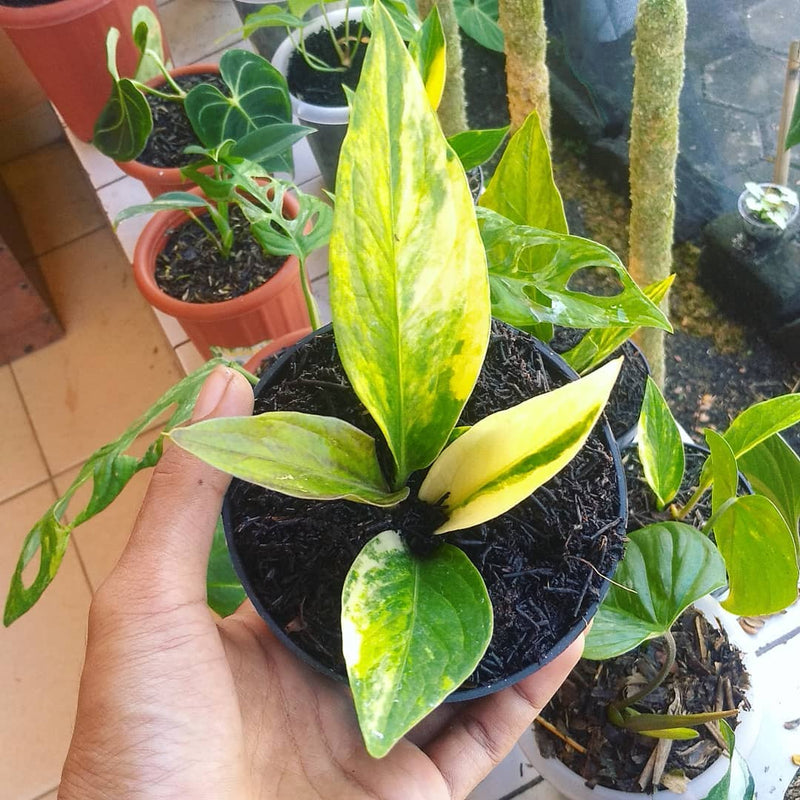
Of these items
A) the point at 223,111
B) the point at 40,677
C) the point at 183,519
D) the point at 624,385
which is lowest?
the point at 40,677

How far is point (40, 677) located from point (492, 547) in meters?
1.11

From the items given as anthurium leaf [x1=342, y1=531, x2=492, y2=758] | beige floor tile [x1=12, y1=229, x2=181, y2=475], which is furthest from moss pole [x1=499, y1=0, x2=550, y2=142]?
beige floor tile [x1=12, y1=229, x2=181, y2=475]

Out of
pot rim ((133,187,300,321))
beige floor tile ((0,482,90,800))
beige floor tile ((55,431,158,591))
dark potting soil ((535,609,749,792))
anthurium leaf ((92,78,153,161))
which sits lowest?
beige floor tile ((0,482,90,800))

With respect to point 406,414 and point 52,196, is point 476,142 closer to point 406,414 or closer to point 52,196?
point 406,414

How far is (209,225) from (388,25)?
0.87m

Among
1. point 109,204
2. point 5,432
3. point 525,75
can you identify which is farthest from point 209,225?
point 5,432

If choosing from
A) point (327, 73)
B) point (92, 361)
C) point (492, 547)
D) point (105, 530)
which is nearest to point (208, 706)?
point (492, 547)

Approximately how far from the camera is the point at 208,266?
119cm

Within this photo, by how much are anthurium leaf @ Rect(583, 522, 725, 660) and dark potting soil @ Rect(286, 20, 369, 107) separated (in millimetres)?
931

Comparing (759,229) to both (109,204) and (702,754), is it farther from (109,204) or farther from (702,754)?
(109,204)

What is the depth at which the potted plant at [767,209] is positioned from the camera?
1.16m

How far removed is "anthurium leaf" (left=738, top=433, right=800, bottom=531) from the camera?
746mm

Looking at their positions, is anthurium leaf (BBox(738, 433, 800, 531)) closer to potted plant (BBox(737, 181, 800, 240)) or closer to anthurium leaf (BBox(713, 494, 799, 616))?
anthurium leaf (BBox(713, 494, 799, 616))

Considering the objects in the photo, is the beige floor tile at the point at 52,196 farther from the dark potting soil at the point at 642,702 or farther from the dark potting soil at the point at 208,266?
the dark potting soil at the point at 642,702
